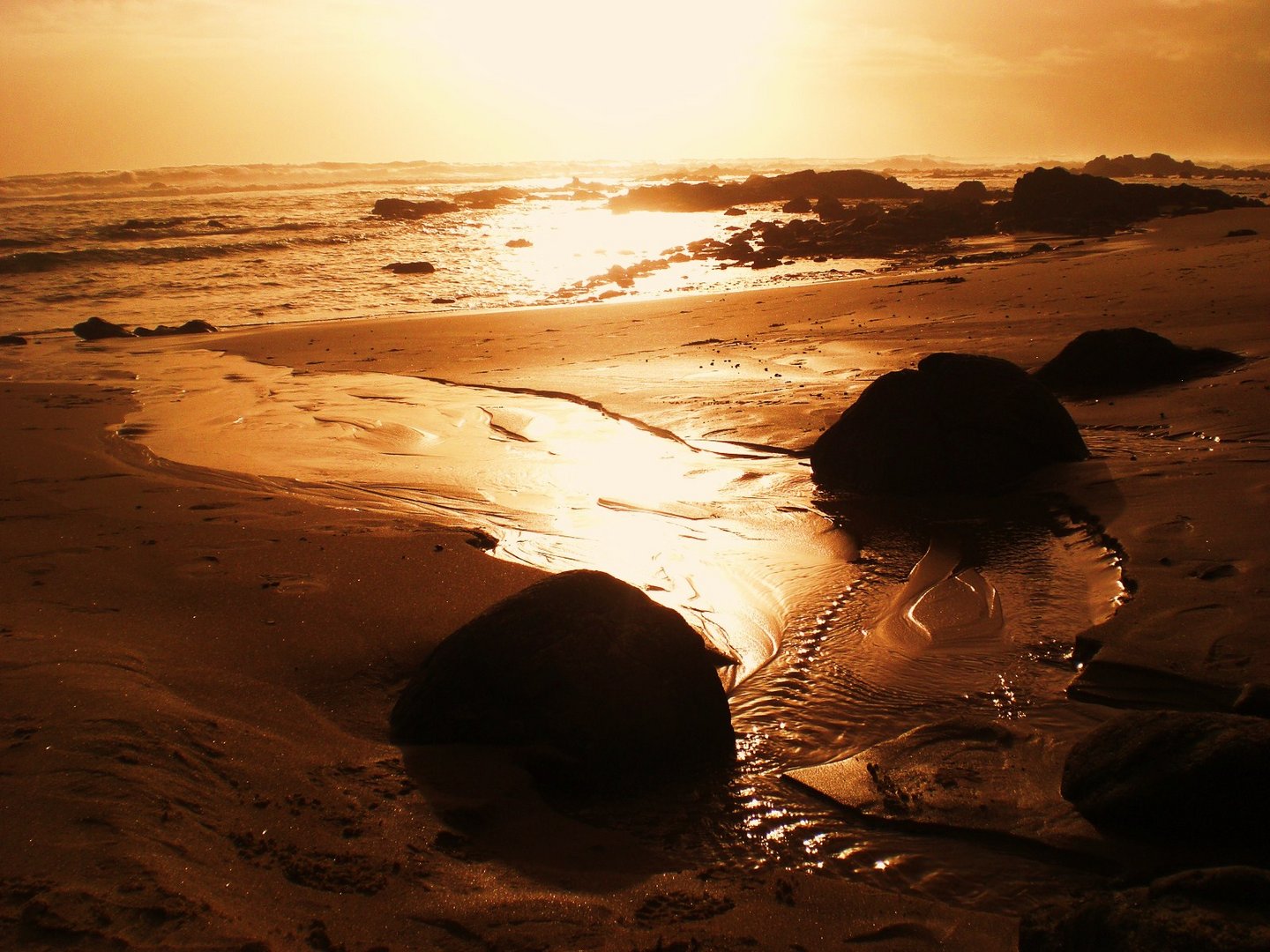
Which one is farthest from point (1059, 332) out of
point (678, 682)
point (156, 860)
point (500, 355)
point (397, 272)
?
point (397, 272)

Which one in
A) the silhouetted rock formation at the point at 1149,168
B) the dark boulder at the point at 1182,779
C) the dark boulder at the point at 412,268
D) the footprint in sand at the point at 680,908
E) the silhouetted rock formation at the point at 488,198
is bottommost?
the footprint in sand at the point at 680,908

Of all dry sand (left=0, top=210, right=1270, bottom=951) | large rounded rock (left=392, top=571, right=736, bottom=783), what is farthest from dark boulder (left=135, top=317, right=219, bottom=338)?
large rounded rock (left=392, top=571, right=736, bottom=783)

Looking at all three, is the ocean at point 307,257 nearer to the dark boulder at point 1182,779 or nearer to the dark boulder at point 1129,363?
the dark boulder at point 1129,363

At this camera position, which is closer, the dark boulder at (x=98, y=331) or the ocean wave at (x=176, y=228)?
the dark boulder at (x=98, y=331)

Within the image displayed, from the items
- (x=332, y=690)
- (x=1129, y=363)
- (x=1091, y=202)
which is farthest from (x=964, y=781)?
(x=1091, y=202)

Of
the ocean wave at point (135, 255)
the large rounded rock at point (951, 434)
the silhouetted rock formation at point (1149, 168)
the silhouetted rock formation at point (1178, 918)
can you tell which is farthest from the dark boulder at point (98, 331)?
the silhouetted rock formation at point (1149, 168)

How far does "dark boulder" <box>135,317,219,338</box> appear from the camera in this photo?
14.4 meters

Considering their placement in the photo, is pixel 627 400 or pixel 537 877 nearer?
pixel 537 877

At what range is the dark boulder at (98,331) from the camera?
1396 centimetres

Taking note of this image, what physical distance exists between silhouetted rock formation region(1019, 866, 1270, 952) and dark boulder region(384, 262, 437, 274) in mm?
20037

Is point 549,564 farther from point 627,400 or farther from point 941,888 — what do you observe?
point 627,400

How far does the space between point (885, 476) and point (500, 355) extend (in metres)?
6.25

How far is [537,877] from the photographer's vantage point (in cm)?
→ 245

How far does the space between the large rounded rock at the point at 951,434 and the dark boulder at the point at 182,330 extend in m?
11.8
